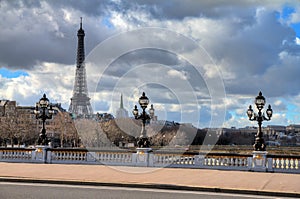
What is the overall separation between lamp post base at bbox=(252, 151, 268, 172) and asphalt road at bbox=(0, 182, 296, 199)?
8882 mm

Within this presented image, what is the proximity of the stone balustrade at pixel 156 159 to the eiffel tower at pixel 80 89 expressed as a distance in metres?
102

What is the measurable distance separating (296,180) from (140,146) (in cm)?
1027

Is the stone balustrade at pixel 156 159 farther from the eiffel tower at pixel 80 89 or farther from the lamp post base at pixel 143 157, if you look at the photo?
the eiffel tower at pixel 80 89

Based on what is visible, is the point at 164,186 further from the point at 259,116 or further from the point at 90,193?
the point at 259,116

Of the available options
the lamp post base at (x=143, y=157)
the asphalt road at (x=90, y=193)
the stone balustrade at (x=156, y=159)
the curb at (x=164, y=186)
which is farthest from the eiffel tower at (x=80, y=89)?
the asphalt road at (x=90, y=193)

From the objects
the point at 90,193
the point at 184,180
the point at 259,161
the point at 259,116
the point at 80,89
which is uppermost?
the point at 80,89

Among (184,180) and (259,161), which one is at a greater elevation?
(259,161)

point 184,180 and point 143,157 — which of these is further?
point 143,157

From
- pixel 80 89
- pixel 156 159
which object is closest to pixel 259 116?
pixel 156 159

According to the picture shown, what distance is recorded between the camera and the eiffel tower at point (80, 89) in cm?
13300

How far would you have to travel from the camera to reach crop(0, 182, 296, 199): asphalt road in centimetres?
1421

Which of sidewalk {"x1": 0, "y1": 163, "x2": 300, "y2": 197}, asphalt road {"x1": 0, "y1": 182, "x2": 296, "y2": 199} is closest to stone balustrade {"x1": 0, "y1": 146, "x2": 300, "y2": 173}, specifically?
sidewalk {"x1": 0, "y1": 163, "x2": 300, "y2": 197}

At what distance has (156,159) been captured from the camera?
26.2m

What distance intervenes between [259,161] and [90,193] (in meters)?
12.0
